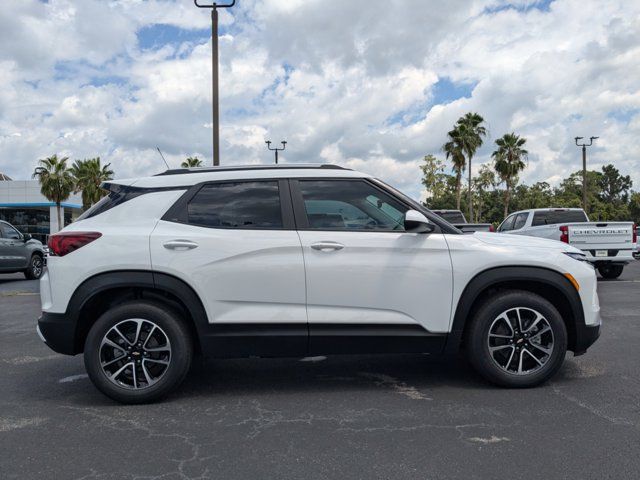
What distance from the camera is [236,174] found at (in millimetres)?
4559

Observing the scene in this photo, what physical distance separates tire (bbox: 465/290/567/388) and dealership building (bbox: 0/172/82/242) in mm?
47558

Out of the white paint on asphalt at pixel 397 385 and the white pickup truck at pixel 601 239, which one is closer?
the white paint on asphalt at pixel 397 385

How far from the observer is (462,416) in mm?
3904

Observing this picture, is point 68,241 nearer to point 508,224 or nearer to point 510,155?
point 508,224

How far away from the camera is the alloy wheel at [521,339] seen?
443 cm

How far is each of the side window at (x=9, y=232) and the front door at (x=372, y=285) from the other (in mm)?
13646

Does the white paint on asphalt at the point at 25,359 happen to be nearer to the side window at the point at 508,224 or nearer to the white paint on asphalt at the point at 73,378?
the white paint on asphalt at the point at 73,378

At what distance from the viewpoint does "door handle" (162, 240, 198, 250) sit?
4227 mm

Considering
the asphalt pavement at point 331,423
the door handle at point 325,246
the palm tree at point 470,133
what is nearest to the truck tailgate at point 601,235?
the asphalt pavement at point 331,423

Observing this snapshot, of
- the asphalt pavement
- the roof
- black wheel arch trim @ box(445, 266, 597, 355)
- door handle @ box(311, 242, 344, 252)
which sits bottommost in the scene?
the asphalt pavement

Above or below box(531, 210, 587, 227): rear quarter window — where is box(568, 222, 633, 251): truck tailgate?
below

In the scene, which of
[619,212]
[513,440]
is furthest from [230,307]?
[619,212]

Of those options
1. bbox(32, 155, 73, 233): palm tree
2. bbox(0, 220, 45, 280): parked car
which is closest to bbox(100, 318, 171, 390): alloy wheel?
bbox(0, 220, 45, 280): parked car

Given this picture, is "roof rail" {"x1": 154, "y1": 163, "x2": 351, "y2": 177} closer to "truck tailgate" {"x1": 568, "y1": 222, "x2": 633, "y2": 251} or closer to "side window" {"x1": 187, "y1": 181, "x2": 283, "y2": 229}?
"side window" {"x1": 187, "y1": 181, "x2": 283, "y2": 229}
